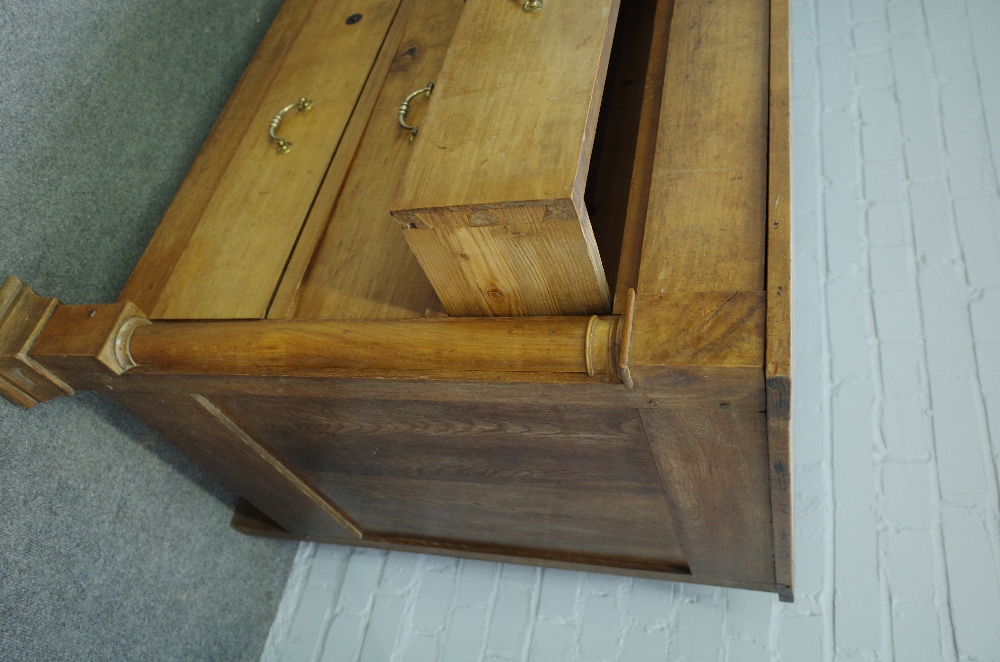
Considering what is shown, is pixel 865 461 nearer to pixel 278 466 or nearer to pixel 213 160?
pixel 278 466

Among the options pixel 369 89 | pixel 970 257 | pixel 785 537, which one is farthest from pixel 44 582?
pixel 970 257

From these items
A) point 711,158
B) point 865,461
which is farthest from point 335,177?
point 865,461

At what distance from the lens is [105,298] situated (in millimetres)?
1237

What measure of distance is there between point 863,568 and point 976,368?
385mm

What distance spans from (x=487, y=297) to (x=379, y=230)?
0.94 feet

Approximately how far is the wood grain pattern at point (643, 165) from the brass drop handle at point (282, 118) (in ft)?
1.75

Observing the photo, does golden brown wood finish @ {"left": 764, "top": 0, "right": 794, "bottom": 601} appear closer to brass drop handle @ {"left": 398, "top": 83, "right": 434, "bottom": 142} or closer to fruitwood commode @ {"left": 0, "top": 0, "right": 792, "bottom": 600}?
fruitwood commode @ {"left": 0, "top": 0, "right": 792, "bottom": 600}

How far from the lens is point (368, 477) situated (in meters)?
1.20

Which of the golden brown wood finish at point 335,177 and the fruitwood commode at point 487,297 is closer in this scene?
the fruitwood commode at point 487,297

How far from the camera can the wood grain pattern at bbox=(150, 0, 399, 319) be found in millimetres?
1063

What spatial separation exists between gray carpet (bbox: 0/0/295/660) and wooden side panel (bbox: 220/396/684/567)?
0.92 ft

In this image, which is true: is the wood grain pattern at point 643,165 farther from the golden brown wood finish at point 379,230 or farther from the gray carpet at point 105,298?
the gray carpet at point 105,298

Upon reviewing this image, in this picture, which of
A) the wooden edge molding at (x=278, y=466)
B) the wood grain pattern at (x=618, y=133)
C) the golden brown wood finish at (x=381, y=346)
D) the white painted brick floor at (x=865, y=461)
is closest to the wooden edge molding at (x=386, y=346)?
the golden brown wood finish at (x=381, y=346)

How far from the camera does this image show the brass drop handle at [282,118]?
1.20 m
